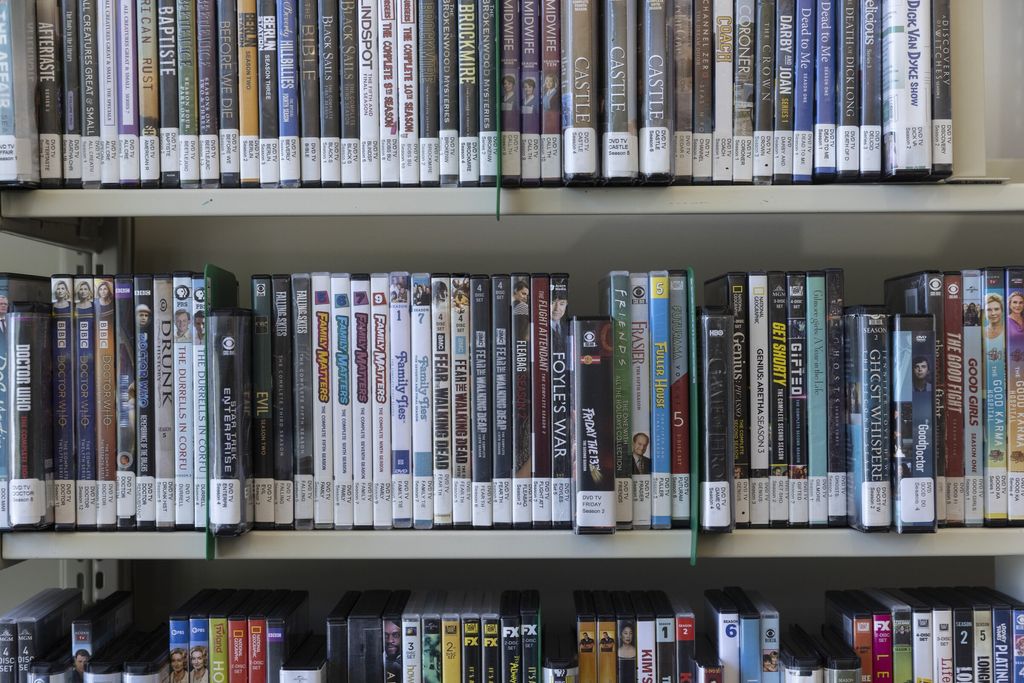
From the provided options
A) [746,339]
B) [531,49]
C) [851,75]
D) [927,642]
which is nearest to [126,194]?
[531,49]

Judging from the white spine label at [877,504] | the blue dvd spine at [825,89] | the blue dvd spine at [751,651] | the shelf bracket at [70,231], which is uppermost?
the blue dvd spine at [825,89]

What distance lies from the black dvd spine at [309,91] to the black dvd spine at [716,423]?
0.48 meters

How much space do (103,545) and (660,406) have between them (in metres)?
0.66

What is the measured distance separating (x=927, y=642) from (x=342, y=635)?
0.70 metres

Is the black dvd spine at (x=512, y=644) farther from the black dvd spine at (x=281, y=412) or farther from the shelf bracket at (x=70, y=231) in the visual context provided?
the shelf bracket at (x=70, y=231)

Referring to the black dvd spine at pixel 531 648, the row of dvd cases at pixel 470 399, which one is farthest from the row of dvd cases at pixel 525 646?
the row of dvd cases at pixel 470 399

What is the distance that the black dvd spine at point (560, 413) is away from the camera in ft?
2.88

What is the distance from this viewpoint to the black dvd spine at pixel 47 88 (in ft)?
2.87

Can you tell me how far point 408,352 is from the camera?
35.2 inches

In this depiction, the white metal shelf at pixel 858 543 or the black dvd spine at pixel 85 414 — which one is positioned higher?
the black dvd spine at pixel 85 414

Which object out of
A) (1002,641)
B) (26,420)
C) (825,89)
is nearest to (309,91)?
(26,420)

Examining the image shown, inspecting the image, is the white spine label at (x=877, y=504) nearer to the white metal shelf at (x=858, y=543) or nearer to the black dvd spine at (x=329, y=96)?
the white metal shelf at (x=858, y=543)

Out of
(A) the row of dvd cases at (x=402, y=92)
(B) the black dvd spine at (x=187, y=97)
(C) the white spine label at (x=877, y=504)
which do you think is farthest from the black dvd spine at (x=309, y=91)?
(C) the white spine label at (x=877, y=504)

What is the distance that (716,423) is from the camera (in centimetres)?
86
